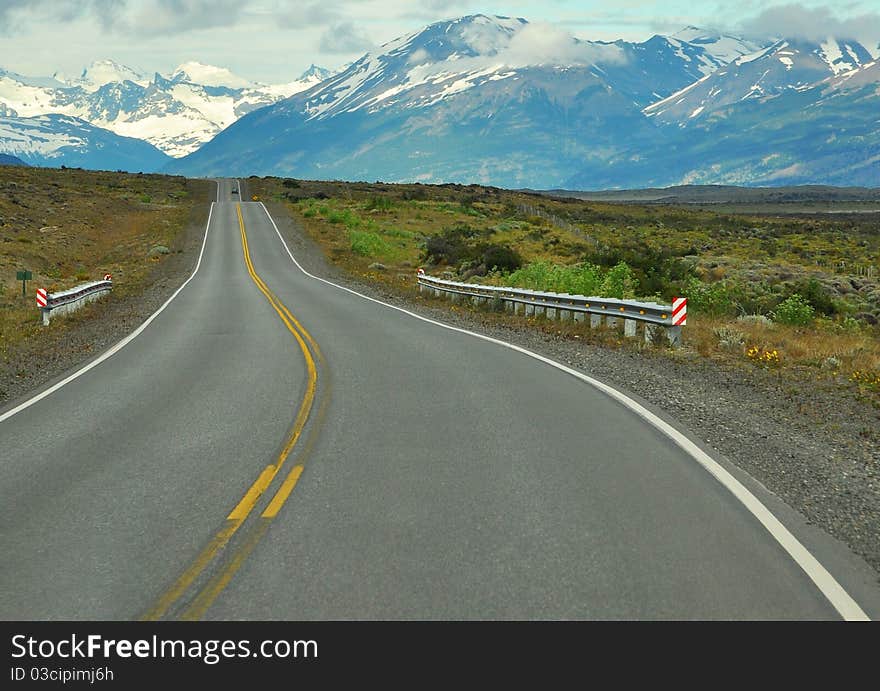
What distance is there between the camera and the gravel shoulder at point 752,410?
750cm

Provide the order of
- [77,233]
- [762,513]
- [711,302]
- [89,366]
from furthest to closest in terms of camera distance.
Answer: [77,233] < [711,302] < [89,366] < [762,513]

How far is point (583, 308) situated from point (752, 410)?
9155 millimetres

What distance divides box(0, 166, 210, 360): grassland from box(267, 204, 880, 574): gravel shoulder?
1157cm

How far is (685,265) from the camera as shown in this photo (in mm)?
38625

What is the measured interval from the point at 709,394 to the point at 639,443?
11.3 ft

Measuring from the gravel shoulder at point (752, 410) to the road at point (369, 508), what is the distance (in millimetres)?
657

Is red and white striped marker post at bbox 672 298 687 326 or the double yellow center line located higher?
red and white striped marker post at bbox 672 298 687 326

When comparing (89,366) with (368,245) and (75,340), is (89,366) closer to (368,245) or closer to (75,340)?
(75,340)

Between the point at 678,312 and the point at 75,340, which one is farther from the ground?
the point at 678,312

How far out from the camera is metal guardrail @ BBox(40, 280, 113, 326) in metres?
23.4

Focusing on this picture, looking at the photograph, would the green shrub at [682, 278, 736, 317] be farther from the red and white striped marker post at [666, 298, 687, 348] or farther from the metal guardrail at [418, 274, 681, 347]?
the red and white striped marker post at [666, 298, 687, 348]

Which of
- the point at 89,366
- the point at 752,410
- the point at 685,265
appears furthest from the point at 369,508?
the point at 685,265

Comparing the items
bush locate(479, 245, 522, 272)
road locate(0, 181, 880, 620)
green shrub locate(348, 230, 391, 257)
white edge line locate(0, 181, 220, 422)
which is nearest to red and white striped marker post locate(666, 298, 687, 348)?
road locate(0, 181, 880, 620)
